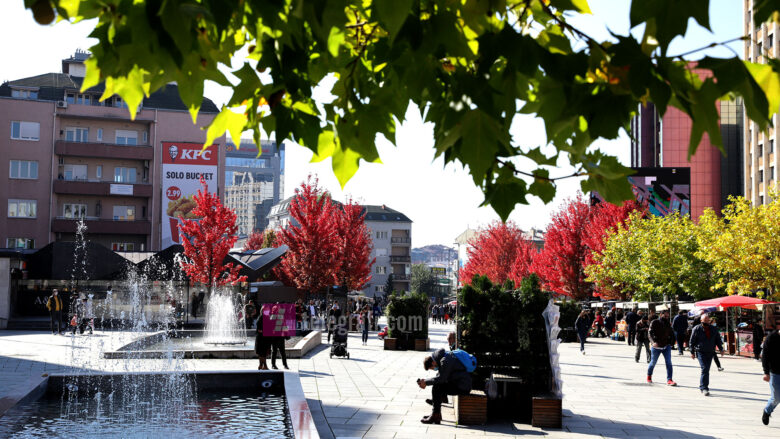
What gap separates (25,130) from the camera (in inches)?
2200

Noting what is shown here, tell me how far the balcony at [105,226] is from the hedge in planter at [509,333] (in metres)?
50.3

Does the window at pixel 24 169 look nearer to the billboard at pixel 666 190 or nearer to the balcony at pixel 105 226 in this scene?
the balcony at pixel 105 226

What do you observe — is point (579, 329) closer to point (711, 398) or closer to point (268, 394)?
point (711, 398)

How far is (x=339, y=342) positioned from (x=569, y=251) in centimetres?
3386

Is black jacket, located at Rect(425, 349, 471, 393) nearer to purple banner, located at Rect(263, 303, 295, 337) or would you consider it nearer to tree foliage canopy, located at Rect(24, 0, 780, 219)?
purple banner, located at Rect(263, 303, 295, 337)

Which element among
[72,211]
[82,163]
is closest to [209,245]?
[72,211]

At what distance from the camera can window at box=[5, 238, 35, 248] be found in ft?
180

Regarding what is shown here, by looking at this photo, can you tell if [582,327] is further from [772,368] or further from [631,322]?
[772,368]

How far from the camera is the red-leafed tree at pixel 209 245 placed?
126ft

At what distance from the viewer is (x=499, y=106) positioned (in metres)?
2.96

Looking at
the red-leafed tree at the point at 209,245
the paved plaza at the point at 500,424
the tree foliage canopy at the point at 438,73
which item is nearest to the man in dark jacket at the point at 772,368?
the paved plaza at the point at 500,424

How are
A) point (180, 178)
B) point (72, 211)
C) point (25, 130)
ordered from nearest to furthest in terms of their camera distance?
point (25, 130) < point (72, 211) < point (180, 178)

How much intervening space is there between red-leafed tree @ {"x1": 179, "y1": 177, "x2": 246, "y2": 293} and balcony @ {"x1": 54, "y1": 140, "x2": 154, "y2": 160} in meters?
20.9

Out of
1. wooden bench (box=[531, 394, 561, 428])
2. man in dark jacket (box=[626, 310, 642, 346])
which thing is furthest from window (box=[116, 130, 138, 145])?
wooden bench (box=[531, 394, 561, 428])
